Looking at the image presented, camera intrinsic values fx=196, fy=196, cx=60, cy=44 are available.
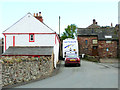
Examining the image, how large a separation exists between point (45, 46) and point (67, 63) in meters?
3.52

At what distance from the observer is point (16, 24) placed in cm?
2555

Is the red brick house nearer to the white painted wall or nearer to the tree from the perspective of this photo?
the tree

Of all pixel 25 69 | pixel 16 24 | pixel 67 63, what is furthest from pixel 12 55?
pixel 25 69

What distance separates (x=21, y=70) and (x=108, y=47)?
38.8 m

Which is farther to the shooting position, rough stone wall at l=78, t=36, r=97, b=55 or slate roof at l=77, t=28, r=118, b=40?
rough stone wall at l=78, t=36, r=97, b=55

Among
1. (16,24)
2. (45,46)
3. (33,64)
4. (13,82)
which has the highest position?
(16,24)

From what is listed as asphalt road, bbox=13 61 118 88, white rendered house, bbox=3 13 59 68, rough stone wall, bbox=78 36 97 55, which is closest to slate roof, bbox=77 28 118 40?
rough stone wall, bbox=78 36 97 55

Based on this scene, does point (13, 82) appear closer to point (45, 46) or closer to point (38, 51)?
point (38, 51)

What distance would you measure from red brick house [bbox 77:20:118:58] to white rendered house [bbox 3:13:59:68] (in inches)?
1057

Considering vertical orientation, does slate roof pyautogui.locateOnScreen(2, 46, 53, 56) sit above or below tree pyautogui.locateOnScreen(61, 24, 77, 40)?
below

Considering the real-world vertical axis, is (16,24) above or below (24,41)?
above

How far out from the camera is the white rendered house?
25062mm

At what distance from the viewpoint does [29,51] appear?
23.4 m

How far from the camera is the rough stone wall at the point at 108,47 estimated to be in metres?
50.0
